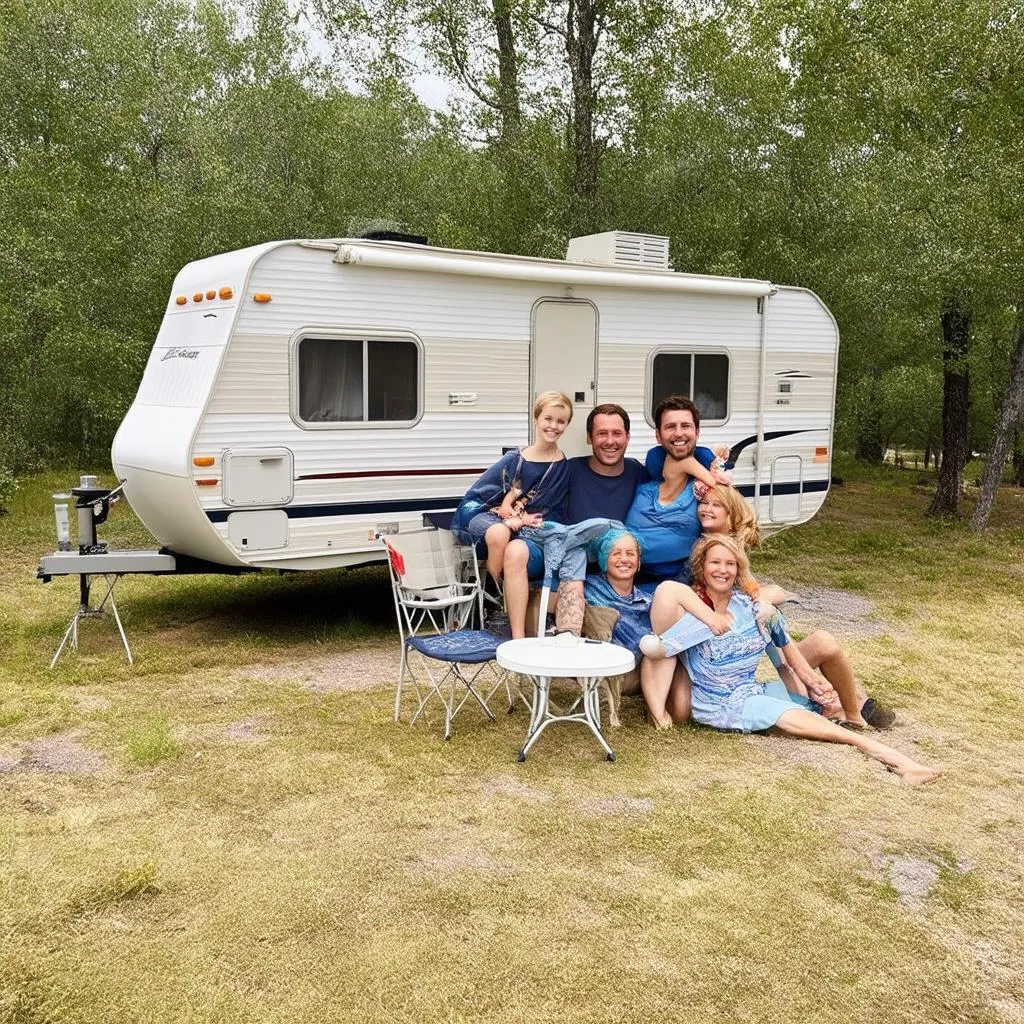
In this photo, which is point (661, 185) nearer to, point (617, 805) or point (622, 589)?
point (622, 589)

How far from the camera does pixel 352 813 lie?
13.5ft

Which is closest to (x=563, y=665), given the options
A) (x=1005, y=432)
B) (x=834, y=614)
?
(x=834, y=614)

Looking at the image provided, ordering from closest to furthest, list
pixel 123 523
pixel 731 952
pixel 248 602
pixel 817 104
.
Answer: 1. pixel 731 952
2. pixel 248 602
3. pixel 123 523
4. pixel 817 104

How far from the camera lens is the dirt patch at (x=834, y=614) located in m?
7.38

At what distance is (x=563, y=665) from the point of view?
14.7 feet

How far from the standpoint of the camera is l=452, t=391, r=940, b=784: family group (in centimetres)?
487

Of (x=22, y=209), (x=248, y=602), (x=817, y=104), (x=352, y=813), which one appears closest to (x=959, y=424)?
(x=817, y=104)

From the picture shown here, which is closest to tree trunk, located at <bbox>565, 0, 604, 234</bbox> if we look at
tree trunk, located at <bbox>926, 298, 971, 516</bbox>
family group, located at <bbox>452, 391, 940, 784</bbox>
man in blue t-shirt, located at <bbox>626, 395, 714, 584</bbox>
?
tree trunk, located at <bbox>926, 298, 971, 516</bbox>

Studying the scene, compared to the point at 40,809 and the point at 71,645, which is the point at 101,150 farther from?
the point at 40,809

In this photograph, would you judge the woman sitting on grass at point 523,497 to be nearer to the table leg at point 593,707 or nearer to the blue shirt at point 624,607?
the blue shirt at point 624,607

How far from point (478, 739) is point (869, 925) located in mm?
2087

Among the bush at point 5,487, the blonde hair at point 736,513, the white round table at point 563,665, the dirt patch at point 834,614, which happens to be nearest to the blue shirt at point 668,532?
the blonde hair at point 736,513

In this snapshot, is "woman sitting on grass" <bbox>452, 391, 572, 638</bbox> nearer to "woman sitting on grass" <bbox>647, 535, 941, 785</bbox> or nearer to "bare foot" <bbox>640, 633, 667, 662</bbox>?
"bare foot" <bbox>640, 633, 667, 662</bbox>

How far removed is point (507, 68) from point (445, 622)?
947 centimetres
